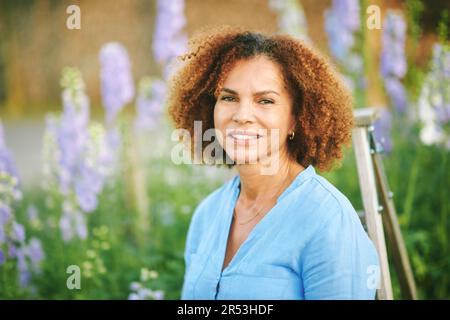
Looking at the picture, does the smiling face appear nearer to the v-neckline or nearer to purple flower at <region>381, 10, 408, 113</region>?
the v-neckline

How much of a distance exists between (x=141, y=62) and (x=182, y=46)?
12.9 ft

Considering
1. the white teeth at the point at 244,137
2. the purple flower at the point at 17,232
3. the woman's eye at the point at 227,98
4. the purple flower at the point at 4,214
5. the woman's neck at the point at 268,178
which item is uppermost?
the woman's eye at the point at 227,98

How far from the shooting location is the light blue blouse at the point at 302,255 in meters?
1.52

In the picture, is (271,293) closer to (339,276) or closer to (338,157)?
(339,276)

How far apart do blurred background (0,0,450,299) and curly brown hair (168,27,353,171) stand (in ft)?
0.56

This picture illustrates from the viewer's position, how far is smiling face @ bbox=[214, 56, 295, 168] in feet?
5.57

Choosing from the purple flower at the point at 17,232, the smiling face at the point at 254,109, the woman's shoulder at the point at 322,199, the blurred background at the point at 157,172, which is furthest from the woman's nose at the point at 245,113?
the purple flower at the point at 17,232

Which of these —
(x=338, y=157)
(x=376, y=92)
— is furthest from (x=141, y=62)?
(x=338, y=157)

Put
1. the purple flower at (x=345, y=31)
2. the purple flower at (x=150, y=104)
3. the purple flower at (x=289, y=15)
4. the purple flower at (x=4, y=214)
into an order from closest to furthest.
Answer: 1. the purple flower at (x=4, y=214)
2. the purple flower at (x=150, y=104)
3. the purple flower at (x=345, y=31)
4. the purple flower at (x=289, y=15)

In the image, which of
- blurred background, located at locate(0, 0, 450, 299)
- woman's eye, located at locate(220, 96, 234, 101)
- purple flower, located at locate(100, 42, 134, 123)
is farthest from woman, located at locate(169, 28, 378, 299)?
purple flower, located at locate(100, 42, 134, 123)

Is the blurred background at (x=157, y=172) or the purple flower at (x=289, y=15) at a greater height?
the purple flower at (x=289, y=15)

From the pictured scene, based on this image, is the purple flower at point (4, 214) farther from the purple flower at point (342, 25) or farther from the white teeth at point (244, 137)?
the purple flower at point (342, 25)

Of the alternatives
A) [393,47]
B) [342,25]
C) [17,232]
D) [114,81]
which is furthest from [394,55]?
[17,232]
